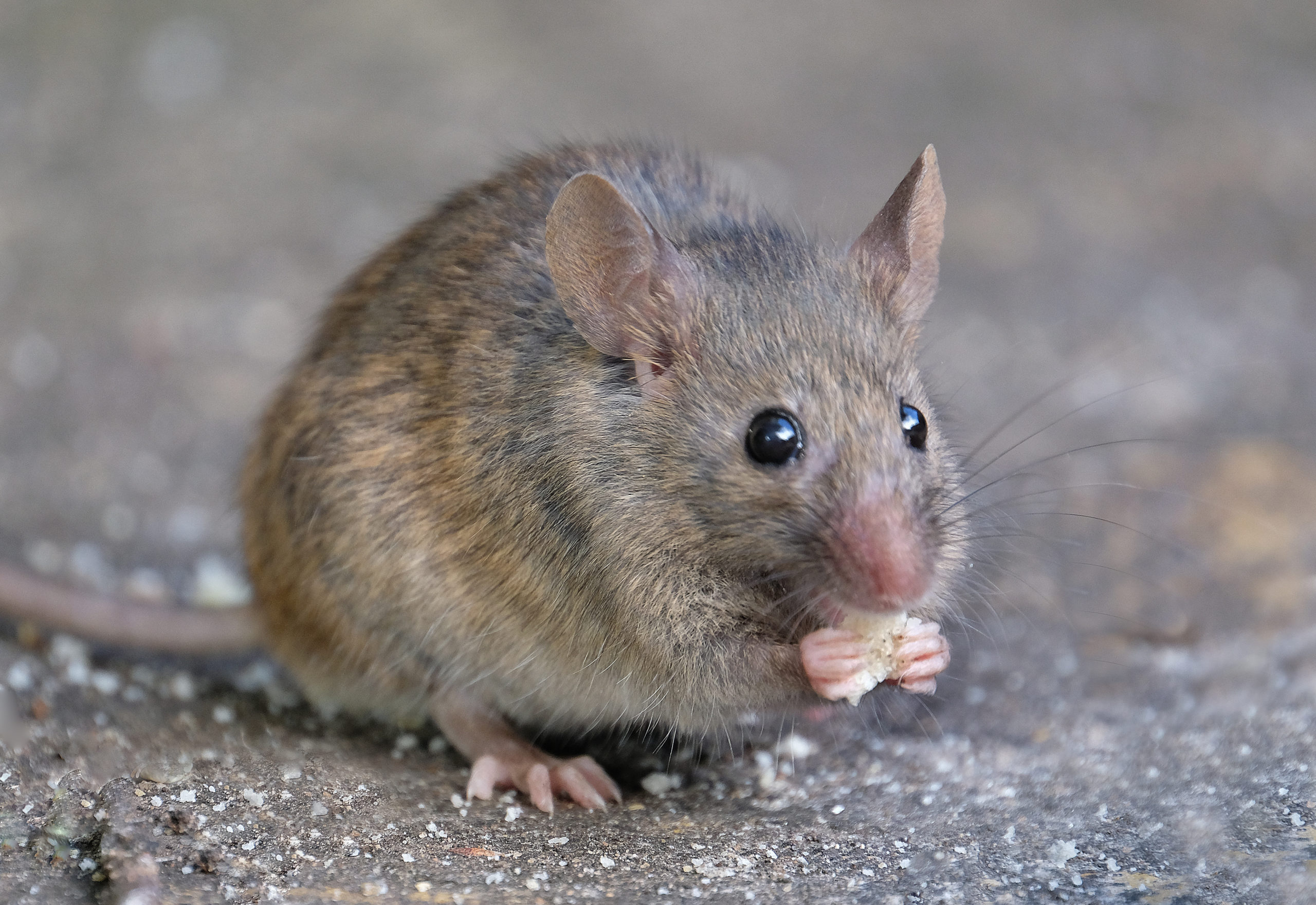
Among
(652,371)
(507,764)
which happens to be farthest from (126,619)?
(652,371)

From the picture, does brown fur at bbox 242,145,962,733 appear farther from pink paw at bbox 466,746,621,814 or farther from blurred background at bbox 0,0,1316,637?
blurred background at bbox 0,0,1316,637

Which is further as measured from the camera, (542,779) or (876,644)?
(542,779)

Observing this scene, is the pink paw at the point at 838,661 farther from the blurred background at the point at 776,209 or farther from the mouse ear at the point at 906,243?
the blurred background at the point at 776,209

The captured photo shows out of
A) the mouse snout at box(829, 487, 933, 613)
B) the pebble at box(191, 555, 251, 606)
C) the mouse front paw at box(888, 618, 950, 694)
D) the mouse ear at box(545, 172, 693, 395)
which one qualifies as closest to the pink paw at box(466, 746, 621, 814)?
the mouse front paw at box(888, 618, 950, 694)

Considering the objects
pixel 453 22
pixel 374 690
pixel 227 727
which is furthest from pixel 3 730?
pixel 453 22

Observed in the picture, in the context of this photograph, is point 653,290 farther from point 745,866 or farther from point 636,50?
point 636,50

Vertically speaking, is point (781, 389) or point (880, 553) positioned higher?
point (781, 389)

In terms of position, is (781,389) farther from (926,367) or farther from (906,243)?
(926,367)
